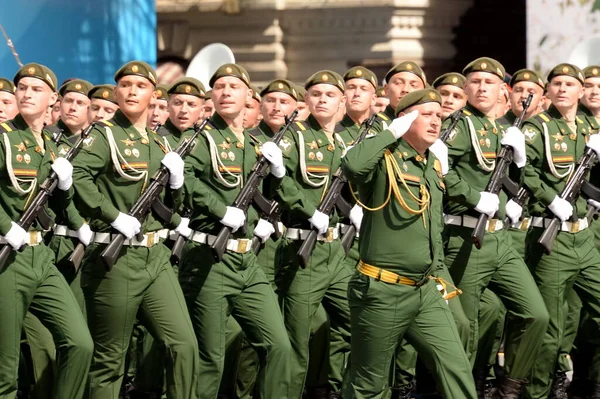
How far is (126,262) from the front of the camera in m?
9.39

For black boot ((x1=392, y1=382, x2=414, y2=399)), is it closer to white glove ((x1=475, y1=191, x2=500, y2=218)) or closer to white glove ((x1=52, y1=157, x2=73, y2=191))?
white glove ((x1=475, y1=191, x2=500, y2=218))

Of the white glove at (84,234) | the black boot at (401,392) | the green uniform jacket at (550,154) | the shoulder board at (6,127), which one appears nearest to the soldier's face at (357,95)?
the green uniform jacket at (550,154)

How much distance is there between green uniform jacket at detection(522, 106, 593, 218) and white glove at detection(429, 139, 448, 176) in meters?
1.11

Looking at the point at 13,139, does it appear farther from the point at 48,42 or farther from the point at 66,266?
the point at 48,42

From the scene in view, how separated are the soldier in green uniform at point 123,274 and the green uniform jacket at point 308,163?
1.19m

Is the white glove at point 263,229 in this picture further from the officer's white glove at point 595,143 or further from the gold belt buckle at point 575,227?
the officer's white glove at point 595,143

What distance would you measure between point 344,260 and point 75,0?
17.2ft

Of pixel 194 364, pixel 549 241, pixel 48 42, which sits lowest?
pixel 194 364

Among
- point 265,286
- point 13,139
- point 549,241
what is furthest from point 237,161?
point 549,241

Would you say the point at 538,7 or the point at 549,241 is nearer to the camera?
the point at 549,241

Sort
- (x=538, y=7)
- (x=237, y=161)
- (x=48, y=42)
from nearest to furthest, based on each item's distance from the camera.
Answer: (x=237, y=161), (x=48, y=42), (x=538, y=7)

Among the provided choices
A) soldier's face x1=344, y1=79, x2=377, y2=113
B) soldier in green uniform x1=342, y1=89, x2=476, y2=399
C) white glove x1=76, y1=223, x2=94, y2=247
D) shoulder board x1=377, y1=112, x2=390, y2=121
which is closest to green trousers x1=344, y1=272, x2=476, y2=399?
soldier in green uniform x1=342, y1=89, x2=476, y2=399

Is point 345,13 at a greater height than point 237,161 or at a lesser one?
greater

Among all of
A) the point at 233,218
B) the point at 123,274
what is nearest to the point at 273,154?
the point at 233,218
